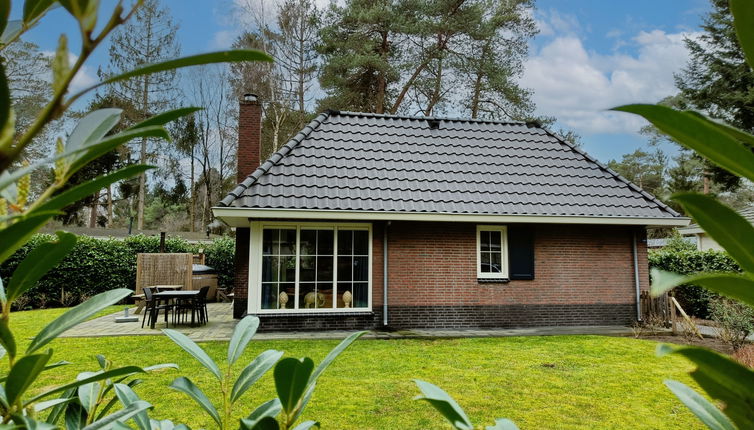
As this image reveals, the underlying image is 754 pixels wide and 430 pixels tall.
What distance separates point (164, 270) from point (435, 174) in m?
8.40

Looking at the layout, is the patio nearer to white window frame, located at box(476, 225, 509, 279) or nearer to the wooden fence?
the wooden fence

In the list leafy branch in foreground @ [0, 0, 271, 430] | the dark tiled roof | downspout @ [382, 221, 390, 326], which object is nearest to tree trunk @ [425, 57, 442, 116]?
the dark tiled roof

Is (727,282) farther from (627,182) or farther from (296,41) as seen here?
(296,41)

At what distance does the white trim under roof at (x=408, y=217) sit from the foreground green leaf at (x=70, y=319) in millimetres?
7805

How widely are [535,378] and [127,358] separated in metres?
6.23

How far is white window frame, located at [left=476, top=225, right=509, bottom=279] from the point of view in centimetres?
973

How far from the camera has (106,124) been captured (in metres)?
0.66

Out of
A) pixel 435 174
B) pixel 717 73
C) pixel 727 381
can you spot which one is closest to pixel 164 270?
pixel 435 174

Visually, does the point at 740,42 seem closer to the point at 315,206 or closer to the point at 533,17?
the point at 315,206

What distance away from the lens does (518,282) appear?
9.80 metres

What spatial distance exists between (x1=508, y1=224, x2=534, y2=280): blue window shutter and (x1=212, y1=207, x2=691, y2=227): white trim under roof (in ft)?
1.16

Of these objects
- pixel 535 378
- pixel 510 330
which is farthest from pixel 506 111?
pixel 535 378

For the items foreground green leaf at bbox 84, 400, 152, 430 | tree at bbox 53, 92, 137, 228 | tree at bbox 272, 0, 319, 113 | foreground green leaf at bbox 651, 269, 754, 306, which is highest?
tree at bbox 272, 0, 319, 113

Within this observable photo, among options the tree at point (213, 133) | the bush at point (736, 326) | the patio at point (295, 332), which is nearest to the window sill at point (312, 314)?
the patio at point (295, 332)
